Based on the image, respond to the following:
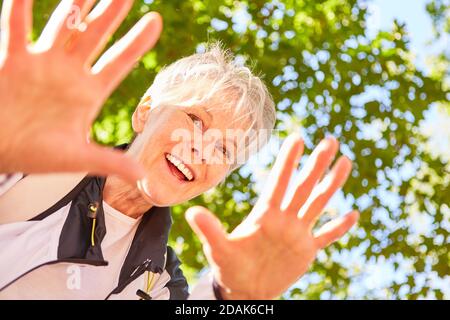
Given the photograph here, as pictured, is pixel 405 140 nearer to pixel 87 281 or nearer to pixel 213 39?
pixel 213 39

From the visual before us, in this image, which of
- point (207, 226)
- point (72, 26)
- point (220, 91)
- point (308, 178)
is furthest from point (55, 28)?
point (220, 91)

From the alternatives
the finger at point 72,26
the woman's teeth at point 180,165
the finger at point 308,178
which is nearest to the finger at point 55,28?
the finger at point 72,26

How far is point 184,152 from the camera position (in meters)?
2.09

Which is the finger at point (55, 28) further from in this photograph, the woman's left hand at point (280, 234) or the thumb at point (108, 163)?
the woman's left hand at point (280, 234)

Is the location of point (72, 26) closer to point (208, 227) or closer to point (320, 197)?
point (208, 227)

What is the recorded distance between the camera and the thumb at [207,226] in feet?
4.30

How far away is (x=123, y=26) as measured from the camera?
4195mm

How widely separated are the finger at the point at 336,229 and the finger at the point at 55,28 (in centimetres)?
72

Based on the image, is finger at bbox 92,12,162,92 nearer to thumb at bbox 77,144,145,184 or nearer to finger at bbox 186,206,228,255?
thumb at bbox 77,144,145,184

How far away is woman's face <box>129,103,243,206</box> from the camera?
6.77 feet

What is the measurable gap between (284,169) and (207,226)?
21 centimetres

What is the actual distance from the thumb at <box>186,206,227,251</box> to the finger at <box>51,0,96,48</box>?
1.42ft

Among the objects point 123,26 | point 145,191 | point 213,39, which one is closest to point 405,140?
point 213,39

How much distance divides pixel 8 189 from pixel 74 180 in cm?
20
